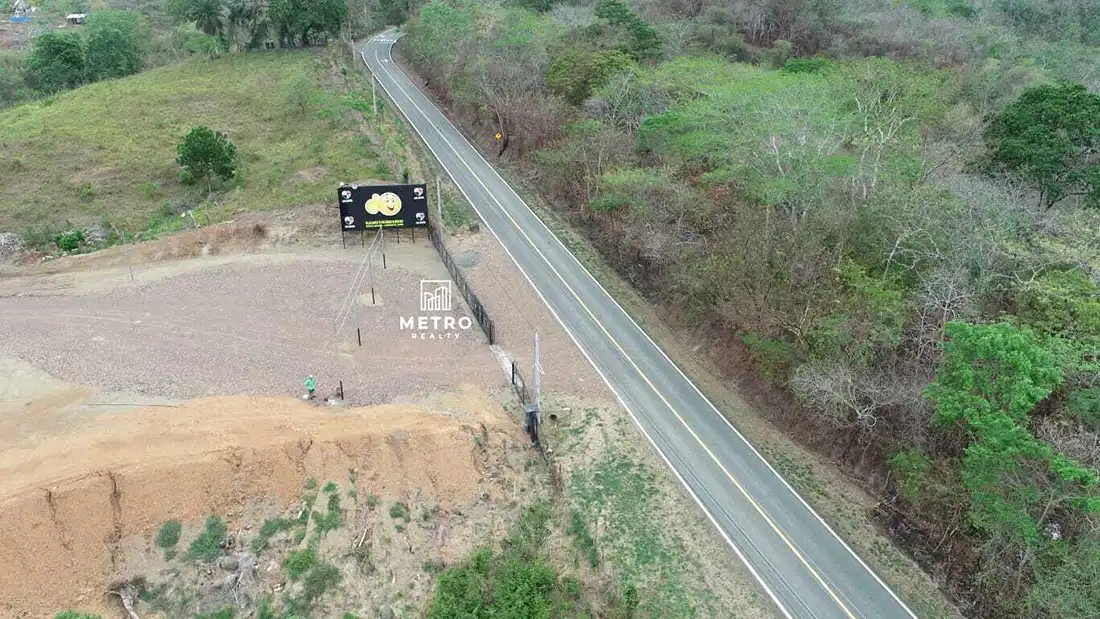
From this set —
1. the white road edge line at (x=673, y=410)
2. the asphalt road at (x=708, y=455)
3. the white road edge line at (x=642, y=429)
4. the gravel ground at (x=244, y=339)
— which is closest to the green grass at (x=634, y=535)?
the white road edge line at (x=642, y=429)

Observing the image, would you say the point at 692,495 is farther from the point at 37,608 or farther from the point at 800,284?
the point at 37,608

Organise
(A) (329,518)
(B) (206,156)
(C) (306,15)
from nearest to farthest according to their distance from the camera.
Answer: (A) (329,518), (B) (206,156), (C) (306,15)

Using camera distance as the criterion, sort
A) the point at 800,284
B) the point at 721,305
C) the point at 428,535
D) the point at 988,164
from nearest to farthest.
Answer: the point at 428,535 → the point at 800,284 → the point at 721,305 → the point at 988,164

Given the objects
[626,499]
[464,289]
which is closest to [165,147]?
[464,289]

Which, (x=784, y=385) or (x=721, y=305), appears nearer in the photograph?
(x=784, y=385)

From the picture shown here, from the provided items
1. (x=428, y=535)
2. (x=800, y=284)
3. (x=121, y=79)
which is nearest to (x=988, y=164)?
(x=800, y=284)

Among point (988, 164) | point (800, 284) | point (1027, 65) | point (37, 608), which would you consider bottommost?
point (37, 608)

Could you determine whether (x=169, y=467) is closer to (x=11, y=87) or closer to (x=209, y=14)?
(x=209, y=14)
